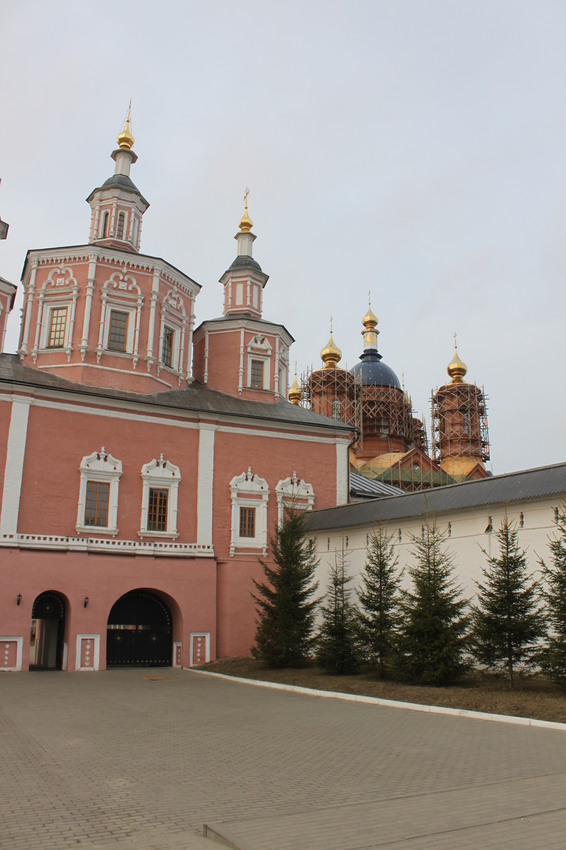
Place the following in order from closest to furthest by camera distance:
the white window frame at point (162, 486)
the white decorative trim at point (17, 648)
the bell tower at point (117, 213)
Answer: the white decorative trim at point (17, 648), the white window frame at point (162, 486), the bell tower at point (117, 213)

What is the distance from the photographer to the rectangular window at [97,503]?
64.3 feet

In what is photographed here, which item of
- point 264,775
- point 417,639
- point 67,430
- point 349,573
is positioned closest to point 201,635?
→ point 349,573

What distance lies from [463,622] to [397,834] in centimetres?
878

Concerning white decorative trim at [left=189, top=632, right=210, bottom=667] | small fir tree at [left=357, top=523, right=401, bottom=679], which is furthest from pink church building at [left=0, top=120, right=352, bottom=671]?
small fir tree at [left=357, top=523, right=401, bottom=679]

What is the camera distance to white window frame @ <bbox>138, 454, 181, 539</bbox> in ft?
66.5

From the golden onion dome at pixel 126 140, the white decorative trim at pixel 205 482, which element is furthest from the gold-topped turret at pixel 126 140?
the white decorative trim at pixel 205 482

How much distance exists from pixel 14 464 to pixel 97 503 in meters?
2.50

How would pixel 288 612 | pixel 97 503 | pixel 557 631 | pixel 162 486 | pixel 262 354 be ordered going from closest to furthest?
pixel 557 631
pixel 288 612
pixel 97 503
pixel 162 486
pixel 262 354

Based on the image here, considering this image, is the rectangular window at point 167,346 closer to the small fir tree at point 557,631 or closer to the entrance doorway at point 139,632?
the entrance doorway at point 139,632

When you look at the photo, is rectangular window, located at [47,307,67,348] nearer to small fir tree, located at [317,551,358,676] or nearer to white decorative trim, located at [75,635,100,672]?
white decorative trim, located at [75,635,100,672]

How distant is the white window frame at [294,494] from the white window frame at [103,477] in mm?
5234

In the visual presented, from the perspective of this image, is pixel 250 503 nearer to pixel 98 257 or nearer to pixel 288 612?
pixel 288 612

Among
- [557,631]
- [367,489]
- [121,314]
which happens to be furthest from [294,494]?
[557,631]

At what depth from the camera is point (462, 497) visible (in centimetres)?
1611
